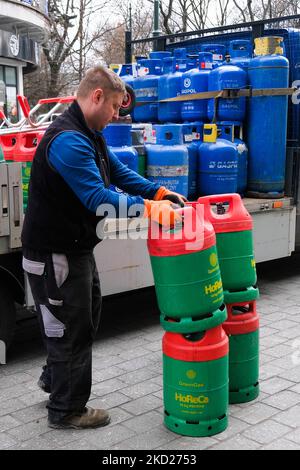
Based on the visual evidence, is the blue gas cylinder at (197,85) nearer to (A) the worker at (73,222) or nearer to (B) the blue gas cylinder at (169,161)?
(B) the blue gas cylinder at (169,161)

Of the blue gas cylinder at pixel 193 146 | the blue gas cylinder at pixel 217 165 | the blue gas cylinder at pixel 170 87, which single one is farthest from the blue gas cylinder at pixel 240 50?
the blue gas cylinder at pixel 217 165

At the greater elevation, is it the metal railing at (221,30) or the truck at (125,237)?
the metal railing at (221,30)

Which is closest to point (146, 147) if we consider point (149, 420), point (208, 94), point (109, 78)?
point (208, 94)

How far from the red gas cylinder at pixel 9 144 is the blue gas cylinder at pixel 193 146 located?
5.81 feet

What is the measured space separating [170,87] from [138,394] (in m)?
3.62

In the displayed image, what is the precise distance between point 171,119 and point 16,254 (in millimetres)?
2894

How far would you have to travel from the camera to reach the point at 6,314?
4.14m

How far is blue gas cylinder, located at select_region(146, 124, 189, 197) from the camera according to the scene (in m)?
5.02

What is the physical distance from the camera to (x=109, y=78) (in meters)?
3.03

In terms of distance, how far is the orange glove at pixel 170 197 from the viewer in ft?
10.4

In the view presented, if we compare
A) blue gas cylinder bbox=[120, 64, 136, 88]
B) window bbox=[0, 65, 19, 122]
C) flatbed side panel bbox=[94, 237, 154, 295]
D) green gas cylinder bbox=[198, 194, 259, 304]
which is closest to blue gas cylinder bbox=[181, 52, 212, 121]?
blue gas cylinder bbox=[120, 64, 136, 88]

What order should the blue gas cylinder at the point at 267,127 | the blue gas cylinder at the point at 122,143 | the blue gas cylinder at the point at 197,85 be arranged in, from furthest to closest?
1. the blue gas cylinder at the point at 197,85
2. the blue gas cylinder at the point at 267,127
3. the blue gas cylinder at the point at 122,143

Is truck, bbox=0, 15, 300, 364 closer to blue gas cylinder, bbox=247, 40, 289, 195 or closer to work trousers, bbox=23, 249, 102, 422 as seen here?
blue gas cylinder, bbox=247, 40, 289, 195

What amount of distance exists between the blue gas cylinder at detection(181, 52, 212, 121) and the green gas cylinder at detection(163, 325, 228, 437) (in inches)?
135
